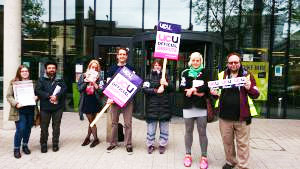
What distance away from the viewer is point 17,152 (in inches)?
241

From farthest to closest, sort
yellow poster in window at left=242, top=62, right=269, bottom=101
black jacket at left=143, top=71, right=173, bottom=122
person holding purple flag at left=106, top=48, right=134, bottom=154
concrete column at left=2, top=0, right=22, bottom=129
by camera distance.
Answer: yellow poster in window at left=242, top=62, right=269, bottom=101 → concrete column at left=2, top=0, right=22, bottom=129 → person holding purple flag at left=106, top=48, right=134, bottom=154 → black jacket at left=143, top=71, right=173, bottom=122

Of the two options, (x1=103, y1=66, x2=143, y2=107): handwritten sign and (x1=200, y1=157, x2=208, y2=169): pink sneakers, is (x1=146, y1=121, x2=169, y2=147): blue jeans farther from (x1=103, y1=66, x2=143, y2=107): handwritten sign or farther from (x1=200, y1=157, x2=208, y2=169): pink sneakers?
(x1=200, y1=157, x2=208, y2=169): pink sneakers

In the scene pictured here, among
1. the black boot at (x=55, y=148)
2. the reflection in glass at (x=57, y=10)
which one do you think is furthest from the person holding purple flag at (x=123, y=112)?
the reflection in glass at (x=57, y=10)

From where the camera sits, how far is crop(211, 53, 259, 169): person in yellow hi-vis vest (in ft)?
17.3

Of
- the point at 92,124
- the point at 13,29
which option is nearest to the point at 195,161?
the point at 92,124

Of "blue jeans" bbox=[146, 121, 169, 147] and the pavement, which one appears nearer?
the pavement

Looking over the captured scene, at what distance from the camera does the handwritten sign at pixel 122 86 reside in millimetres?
6348

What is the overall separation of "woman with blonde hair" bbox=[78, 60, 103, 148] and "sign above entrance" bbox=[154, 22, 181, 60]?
4.03 feet

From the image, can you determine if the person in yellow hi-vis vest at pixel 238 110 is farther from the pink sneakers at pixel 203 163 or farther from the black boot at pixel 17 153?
the black boot at pixel 17 153

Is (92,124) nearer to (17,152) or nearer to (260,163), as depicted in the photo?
(17,152)

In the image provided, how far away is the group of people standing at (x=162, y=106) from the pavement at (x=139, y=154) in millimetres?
200

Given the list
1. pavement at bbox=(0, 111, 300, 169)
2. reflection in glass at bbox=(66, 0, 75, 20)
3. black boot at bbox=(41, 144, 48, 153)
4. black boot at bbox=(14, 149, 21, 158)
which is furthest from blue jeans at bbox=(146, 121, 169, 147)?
reflection in glass at bbox=(66, 0, 75, 20)

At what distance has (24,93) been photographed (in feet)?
20.2

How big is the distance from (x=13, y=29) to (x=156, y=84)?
13.7 ft
